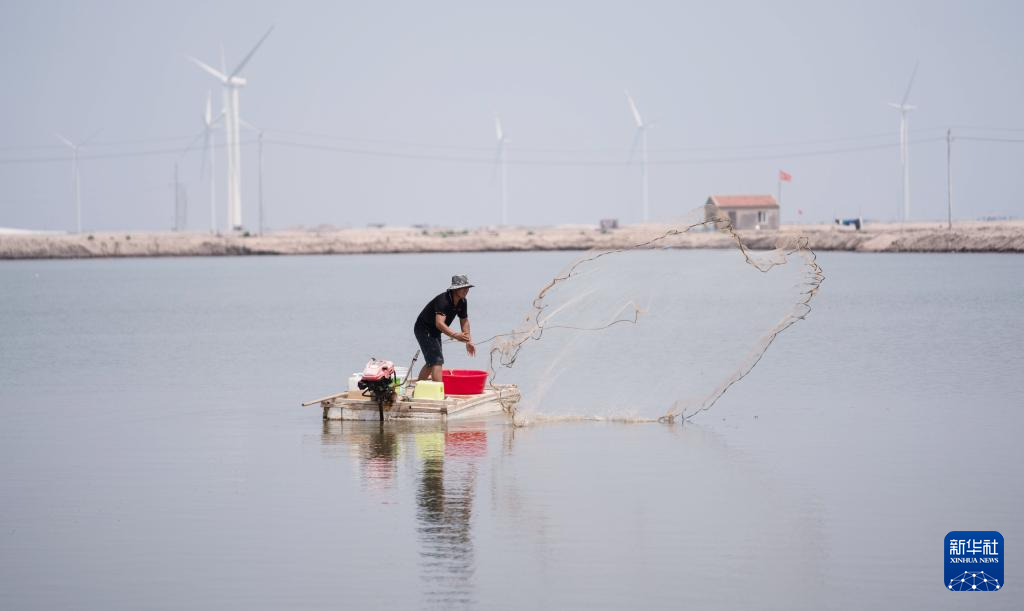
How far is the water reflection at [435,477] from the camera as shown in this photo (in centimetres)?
1042

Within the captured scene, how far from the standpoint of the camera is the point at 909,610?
9.57 meters

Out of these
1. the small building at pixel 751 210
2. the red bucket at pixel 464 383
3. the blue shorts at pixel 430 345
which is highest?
the small building at pixel 751 210

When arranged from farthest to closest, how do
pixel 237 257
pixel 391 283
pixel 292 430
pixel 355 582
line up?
pixel 237 257 < pixel 391 283 < pixel 292 430 < pixel 355 582

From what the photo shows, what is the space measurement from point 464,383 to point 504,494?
4695mm

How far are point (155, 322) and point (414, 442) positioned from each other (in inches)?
1076

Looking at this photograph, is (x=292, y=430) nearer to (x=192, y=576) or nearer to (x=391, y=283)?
(x=192, y=576)

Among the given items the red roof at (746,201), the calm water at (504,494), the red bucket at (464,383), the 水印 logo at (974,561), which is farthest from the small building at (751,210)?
the 水印 logo at (974,561)

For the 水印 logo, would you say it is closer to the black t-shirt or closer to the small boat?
the small boat

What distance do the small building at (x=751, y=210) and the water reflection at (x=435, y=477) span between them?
95.8 metres

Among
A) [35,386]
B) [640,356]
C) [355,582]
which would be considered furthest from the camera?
[640,356]

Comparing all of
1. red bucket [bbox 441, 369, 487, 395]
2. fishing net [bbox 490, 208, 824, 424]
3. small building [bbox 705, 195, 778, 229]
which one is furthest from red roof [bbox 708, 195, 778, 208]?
red bucket [bbox 441, 369, 487, 395]

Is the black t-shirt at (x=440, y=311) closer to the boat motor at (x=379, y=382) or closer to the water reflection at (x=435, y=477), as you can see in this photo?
the boat motor at (x=379, y=382)

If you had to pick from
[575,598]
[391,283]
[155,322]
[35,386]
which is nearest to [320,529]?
[575,598]

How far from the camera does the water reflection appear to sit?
34.2 ft
